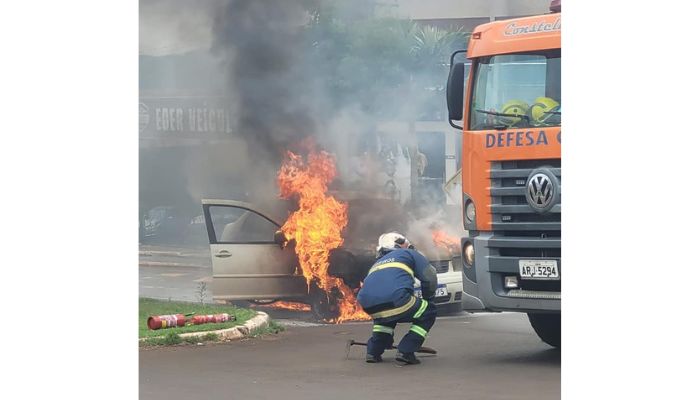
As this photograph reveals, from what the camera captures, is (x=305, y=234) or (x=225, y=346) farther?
(x=305, y=234)

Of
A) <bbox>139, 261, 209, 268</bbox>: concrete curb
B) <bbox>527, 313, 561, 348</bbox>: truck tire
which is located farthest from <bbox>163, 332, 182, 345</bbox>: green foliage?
<bbox>139, 261, 209, 268</bbox>: concrete curb

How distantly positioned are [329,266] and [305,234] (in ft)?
1.96

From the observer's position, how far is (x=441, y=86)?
25562mm

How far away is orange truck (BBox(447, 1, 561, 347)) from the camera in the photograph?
9.74m

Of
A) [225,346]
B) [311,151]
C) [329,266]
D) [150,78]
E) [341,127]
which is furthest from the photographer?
[150,78]

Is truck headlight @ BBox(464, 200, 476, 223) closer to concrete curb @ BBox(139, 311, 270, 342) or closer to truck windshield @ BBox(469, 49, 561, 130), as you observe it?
truck windshield @ BBox(469, 49, 561, 130)

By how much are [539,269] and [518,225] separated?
1.29 feet

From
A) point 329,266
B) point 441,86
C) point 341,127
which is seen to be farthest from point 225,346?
point 441,86

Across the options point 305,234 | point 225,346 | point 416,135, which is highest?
point 416,135

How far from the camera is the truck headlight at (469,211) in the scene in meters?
10.3

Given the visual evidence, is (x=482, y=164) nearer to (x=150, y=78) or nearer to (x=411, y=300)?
(x=411, y=300)

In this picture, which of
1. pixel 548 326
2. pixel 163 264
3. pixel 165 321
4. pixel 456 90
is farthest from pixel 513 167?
pixel 163 264

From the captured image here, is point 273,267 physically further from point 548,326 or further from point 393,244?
point 548,326

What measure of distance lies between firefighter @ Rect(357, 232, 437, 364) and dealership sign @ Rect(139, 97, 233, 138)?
34.8 feet
